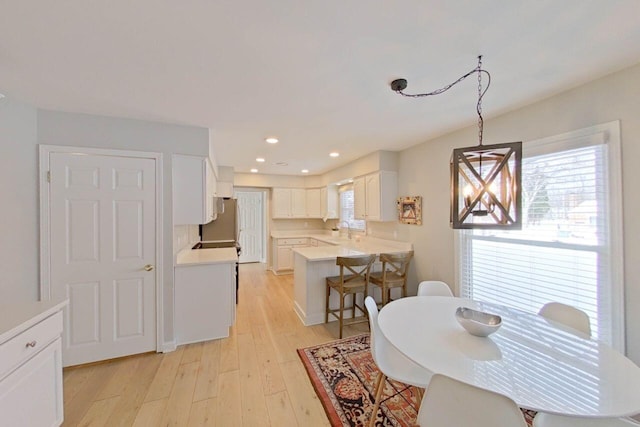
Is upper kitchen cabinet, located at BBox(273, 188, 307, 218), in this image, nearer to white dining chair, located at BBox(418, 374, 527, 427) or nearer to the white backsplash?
the white backsplash

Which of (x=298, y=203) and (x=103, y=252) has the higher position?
(x=298, y=203)

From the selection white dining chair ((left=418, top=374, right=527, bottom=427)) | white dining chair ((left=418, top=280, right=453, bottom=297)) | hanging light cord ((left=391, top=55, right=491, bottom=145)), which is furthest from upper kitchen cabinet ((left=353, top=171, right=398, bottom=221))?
white dining chair ((left=418, top=374, right=527, bottom=427))

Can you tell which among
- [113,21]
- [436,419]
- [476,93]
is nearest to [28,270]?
[113,21]

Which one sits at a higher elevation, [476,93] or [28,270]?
[476,93]

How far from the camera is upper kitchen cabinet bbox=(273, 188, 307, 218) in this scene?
6078 millimetres

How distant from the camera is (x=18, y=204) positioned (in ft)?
6.81

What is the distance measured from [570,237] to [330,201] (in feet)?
14.2

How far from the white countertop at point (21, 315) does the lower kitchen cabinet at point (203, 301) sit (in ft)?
3.86

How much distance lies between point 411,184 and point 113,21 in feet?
11.3

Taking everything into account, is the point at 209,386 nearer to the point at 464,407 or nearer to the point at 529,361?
the point at 464,407

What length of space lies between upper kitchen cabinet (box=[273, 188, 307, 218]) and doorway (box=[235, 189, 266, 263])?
2.72 feet

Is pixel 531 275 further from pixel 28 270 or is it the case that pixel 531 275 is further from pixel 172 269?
pixel 28 270

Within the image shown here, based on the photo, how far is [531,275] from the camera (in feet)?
7.57

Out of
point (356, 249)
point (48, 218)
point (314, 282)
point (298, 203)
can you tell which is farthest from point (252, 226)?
point (48, 218)
